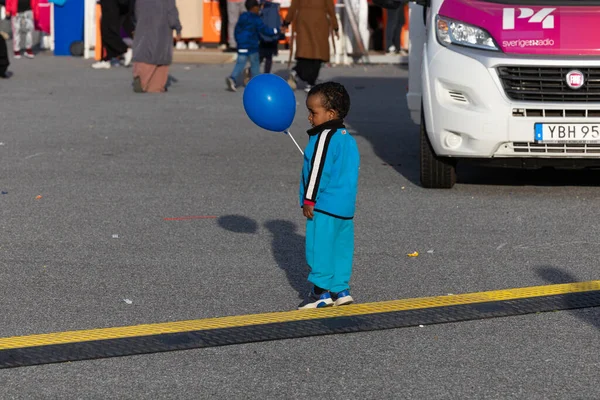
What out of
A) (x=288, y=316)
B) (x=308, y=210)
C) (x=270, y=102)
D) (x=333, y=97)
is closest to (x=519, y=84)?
(x=270, y=102)

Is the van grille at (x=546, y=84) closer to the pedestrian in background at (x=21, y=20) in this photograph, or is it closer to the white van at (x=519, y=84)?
the white van at (x=519, y=84)

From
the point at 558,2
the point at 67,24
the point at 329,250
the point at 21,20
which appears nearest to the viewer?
the point at 329,250

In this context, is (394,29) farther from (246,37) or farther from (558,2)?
(558,2)

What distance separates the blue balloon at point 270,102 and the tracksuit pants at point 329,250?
1.87 ft

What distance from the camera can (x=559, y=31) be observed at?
29.3 ft

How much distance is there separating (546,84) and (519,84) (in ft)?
0.63

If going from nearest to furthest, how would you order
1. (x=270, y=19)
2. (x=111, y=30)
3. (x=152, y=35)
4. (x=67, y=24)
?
(x=152, y=35)
(x=270, y=19)
(x=111, y=30)
(x=67, y=24)

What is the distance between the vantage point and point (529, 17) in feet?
29.5

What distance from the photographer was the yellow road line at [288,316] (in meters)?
5.32

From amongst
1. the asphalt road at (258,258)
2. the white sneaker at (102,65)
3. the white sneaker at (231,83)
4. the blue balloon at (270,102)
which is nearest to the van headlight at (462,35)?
the asphalt road at (258,258)

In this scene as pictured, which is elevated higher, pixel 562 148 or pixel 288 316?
pixel 562 148

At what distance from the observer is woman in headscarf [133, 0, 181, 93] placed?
1764cm

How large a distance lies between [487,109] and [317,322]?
12.4ft

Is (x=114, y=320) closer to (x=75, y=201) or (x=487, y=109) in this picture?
(x=75, y=201)
